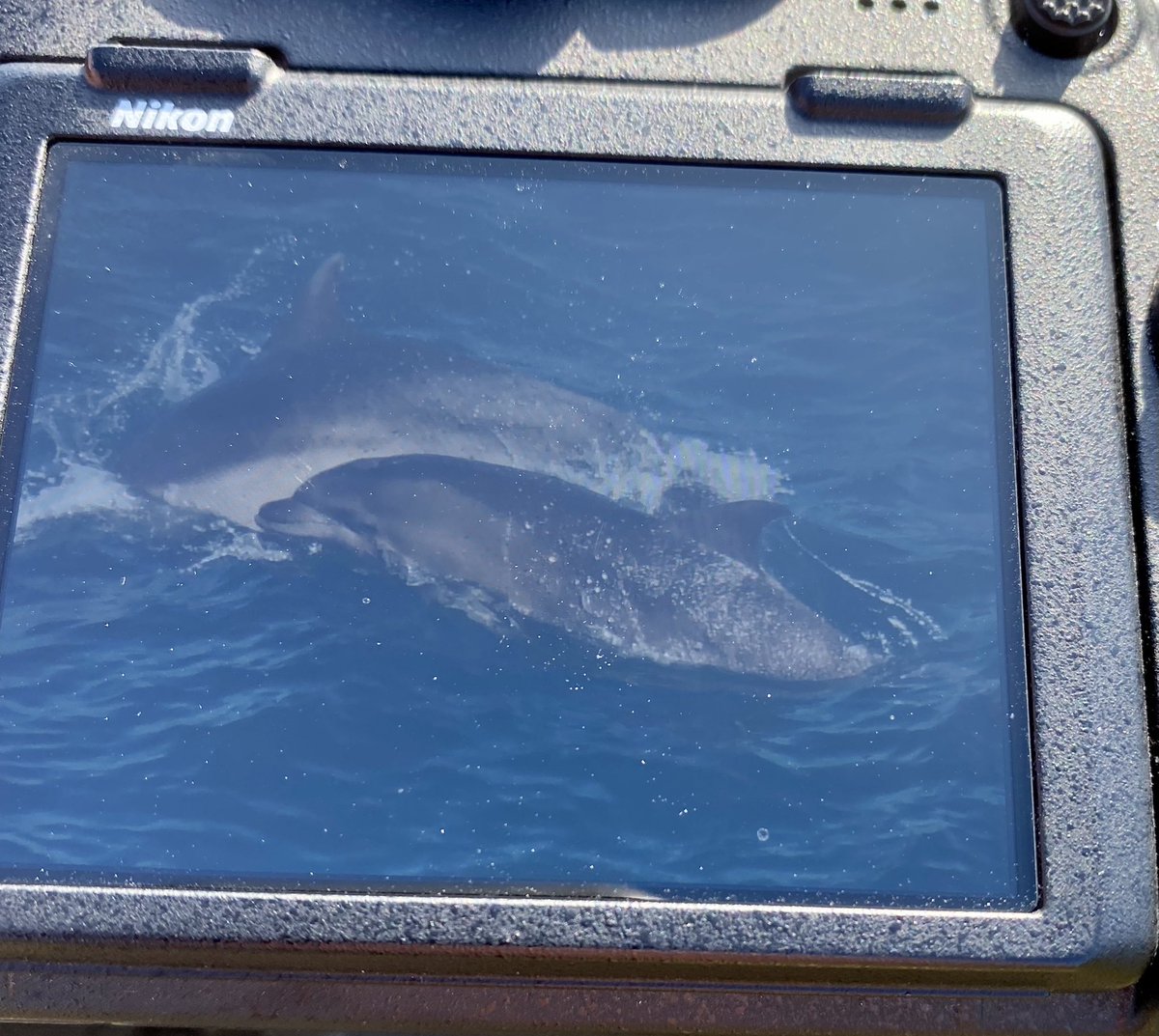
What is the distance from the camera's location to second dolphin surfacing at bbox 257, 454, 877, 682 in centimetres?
109

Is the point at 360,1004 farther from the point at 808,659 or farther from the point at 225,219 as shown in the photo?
the point at 225,219

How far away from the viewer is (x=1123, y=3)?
1.32m

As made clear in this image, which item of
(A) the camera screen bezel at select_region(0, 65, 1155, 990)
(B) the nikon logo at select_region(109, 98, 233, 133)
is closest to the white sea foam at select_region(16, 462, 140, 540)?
(A) the camera screen bezel at select_region(0, 65, 1155, 990)

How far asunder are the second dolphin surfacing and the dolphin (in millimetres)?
23

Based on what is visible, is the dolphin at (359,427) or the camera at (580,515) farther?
the dolphin at (359,427)

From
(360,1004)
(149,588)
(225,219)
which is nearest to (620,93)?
(225,219)

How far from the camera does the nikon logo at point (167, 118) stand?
125cm

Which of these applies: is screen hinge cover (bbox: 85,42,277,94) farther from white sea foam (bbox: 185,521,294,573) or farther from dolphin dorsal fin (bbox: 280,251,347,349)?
white sea foam (bbox: 185,521,294,573)

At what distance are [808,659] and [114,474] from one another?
72 cm

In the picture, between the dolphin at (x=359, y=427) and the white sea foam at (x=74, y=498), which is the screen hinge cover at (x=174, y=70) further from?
the white sea foam at (x=74, y=498)

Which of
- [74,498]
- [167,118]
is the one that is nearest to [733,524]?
[74,498]

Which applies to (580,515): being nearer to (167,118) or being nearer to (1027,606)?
(1027,606)

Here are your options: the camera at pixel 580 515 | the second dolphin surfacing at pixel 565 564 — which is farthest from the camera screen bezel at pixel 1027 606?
the second dolphin surfacing at pixel 565 564

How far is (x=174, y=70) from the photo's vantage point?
1272mm
